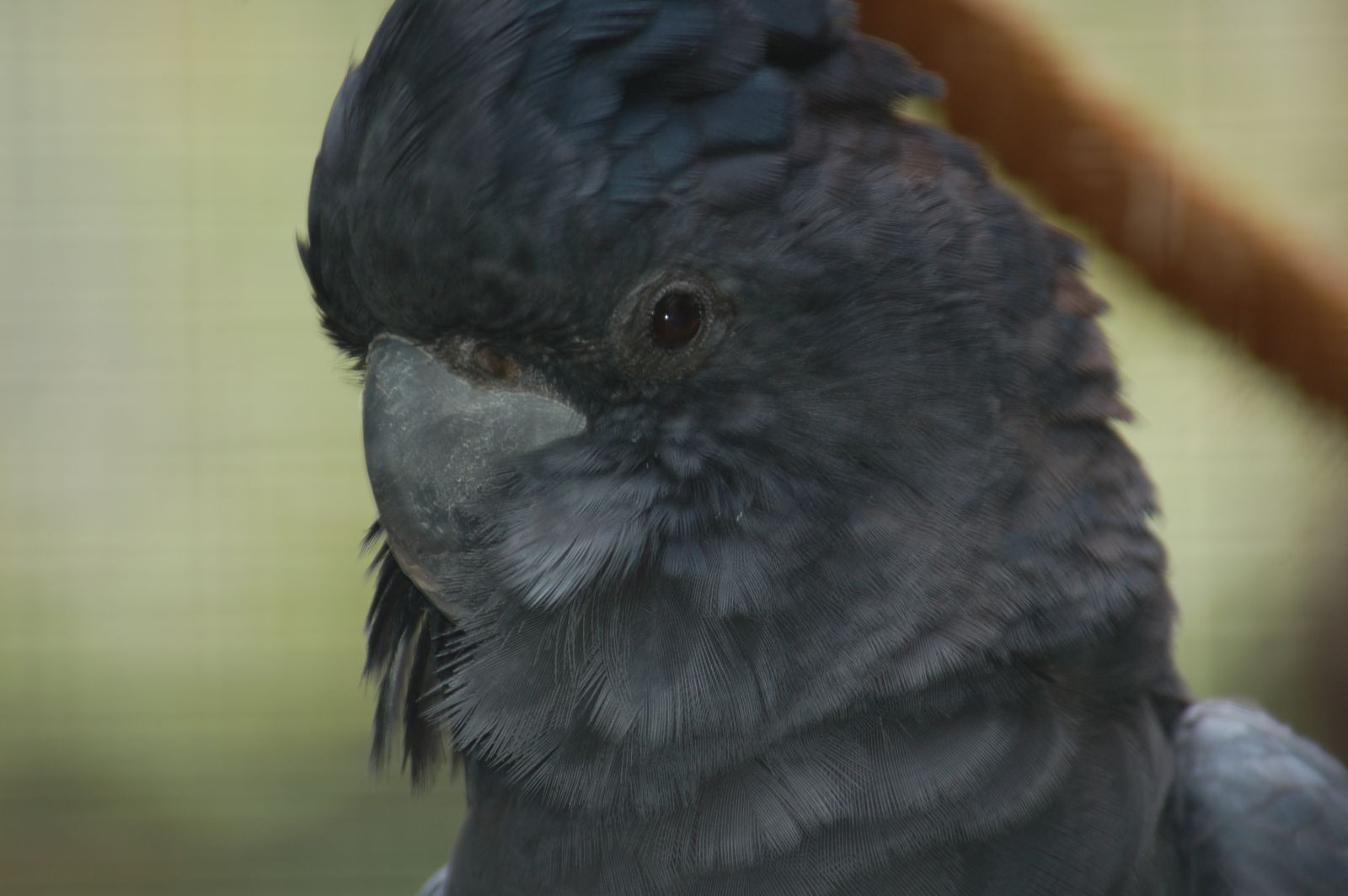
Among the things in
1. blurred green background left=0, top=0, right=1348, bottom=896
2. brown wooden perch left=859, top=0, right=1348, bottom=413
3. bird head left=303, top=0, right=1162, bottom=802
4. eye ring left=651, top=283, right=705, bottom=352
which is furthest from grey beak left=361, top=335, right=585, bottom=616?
blurred green background left=0, top=0, right=1348, bottom=896

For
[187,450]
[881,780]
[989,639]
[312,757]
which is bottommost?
[312,757]

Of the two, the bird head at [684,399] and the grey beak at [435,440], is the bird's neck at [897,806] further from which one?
the grey beak at [435,440]

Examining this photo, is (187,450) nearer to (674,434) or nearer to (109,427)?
(109,427)

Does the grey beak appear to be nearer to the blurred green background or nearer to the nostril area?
the nostril area

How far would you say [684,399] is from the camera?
1483 mm

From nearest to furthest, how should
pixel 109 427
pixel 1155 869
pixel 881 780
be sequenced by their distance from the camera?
pixel 881 780 → pixel 1155 869 → pixel 109 427

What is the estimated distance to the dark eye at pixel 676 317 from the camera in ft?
4.80

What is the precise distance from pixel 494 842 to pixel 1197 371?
11.4ft

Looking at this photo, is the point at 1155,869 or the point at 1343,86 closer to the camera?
the point at 1155,869

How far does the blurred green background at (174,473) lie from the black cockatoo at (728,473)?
3.69m

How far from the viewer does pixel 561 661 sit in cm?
150

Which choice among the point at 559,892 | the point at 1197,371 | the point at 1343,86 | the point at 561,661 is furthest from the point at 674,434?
the point at 1343,86

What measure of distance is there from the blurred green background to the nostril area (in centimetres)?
369

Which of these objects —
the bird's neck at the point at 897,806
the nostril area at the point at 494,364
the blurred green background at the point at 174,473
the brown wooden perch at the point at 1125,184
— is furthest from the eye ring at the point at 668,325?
the blurred green background at the point at 174,473
